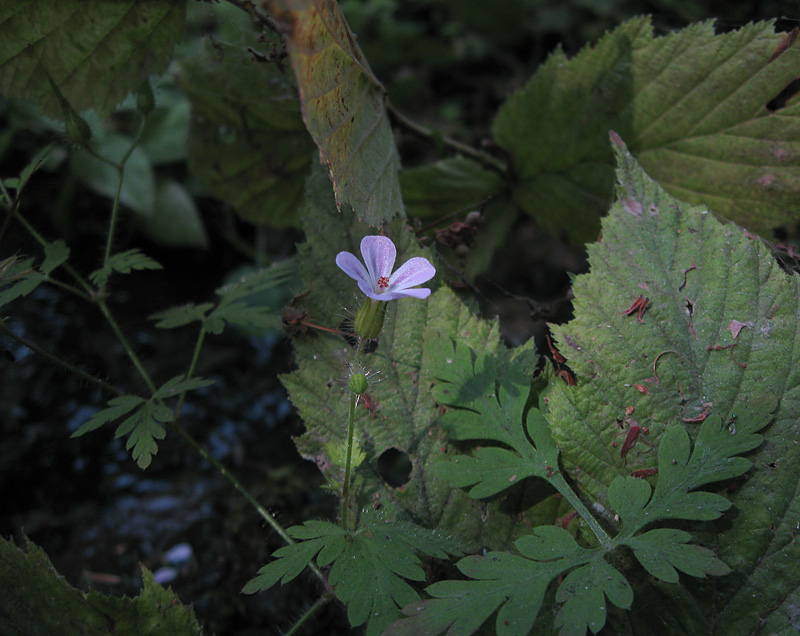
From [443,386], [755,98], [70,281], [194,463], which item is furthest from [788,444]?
[70,281]

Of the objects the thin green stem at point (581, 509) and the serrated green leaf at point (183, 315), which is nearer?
the thin green stem at point (581, 509)

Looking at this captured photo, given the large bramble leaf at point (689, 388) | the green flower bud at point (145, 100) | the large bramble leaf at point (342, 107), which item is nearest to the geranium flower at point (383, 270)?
the large bramble leaf at point (342, 107)

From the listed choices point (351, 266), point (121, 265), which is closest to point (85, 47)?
point (121, 265)

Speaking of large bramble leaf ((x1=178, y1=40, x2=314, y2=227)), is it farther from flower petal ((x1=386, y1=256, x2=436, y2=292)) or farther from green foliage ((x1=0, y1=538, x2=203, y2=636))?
green foliage ((x1=0, y1=538, x2=203, y2=636))

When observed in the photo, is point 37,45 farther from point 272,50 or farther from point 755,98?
point 755,98

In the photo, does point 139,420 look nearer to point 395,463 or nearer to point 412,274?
point 412,274

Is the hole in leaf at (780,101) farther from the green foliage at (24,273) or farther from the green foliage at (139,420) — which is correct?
the green foliage at (24,273)
